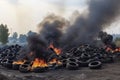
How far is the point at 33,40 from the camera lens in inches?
1196

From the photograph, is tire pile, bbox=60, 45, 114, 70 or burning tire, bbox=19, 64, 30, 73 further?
tire pile, bbox=60, 45, 114, 70

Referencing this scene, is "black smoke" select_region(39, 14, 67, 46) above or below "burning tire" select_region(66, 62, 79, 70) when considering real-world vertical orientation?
above

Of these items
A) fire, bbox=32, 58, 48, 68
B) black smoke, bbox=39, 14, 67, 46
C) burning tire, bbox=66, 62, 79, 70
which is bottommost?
burning tire, bbox=66, 62, 79, 70

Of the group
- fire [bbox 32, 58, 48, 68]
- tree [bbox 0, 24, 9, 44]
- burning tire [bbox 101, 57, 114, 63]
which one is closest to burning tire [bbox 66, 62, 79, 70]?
fire [bbox 32, 58, 48, 68]

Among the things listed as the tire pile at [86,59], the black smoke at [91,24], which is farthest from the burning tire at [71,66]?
the black smoke at [91,24]

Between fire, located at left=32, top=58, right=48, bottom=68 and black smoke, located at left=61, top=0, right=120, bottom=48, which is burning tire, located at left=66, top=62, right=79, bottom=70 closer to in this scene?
fire, located at left=32, top=58, right=48, bottom=68

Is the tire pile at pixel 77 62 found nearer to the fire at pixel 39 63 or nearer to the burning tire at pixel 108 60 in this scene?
the burning tire at pixel 108 60

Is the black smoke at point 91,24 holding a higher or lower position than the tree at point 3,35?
lower

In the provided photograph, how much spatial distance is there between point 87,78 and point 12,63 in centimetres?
1097

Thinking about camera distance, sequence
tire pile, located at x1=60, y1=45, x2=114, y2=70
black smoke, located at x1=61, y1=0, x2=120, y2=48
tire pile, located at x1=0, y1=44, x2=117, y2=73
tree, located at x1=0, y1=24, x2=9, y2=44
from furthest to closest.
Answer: tree, located at x1=0, y1=24, x2=9, y2=44 < black smoke, located at x1=61, y1=0, x2=120, y2=48 < tire pile, located at x1=60, y1=45, x2=114, y2=70 < tire pile, located at x1=0, y1=44, x2=117, y2=73

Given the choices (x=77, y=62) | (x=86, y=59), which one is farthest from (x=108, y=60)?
(x=77, y=62)

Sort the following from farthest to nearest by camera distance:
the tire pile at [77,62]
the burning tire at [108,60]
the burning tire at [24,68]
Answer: the burning tire at [108,60] → the tire pile at [77,62] → the burning tire at [24,68]

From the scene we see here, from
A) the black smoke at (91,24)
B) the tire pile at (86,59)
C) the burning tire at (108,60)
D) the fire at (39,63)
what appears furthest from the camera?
the black smoke at (91,24)

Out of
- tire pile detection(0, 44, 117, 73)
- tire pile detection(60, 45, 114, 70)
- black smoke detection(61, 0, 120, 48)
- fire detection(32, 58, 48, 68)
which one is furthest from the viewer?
black smoke detection(61, 0, 120, 48)
